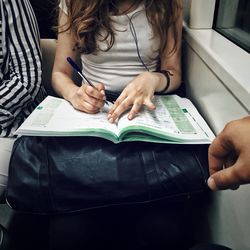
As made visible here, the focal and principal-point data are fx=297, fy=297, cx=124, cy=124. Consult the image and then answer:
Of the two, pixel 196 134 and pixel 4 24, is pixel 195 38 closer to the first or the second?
pixel 196 134

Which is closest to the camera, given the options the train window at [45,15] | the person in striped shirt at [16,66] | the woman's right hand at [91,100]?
the woman's right hand at [91,100]

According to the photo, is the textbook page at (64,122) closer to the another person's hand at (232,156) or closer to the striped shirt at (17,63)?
the striped shirt at (17,63)

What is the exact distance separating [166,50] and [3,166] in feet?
1.98

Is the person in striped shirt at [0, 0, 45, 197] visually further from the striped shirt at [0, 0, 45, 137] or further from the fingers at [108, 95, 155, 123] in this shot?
the fingers at [108, 95, 155, 123]

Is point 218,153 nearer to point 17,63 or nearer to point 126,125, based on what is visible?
point 126,125

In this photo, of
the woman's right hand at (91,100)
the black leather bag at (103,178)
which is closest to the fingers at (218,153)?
the black leather bag at (103,178)

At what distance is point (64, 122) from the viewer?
0.72 metres

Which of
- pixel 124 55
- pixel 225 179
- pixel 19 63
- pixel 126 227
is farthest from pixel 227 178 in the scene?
pixel 19 63

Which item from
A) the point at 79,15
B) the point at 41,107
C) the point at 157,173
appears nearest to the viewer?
the point at 157,173

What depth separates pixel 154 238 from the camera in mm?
731

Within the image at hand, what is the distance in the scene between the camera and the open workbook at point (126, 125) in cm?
66

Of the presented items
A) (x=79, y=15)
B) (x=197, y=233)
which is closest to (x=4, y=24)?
(x=79, y=15)

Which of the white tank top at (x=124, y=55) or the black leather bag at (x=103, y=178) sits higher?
the white tank top at (x=124, y=55)

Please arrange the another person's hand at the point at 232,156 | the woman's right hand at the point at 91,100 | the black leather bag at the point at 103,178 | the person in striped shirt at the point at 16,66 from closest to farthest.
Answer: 1. the another person's hand at the point at 232,156
2. the black leather bag at the point at 103,178
3. the woman's right hand at the point at 91,100
4. the person in striped shirt at the point at 16,66
